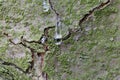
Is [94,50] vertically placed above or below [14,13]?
below

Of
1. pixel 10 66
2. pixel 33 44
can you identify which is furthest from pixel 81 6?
pixel 10 66

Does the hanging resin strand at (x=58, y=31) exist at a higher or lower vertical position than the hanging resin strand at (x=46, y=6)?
lower

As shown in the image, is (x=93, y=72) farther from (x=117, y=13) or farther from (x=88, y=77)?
(x=117, y=13)

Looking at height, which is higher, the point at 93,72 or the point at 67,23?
the point at 67,23

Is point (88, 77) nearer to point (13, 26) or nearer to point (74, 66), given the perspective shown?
point (74, 66)

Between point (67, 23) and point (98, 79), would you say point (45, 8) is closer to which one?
point (67, 23)

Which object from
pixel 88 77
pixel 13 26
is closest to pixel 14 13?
pixel 13 26

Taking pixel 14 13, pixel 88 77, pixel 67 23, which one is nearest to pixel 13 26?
pixel 14 13

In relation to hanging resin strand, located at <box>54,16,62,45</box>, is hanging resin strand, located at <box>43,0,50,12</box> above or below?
above
